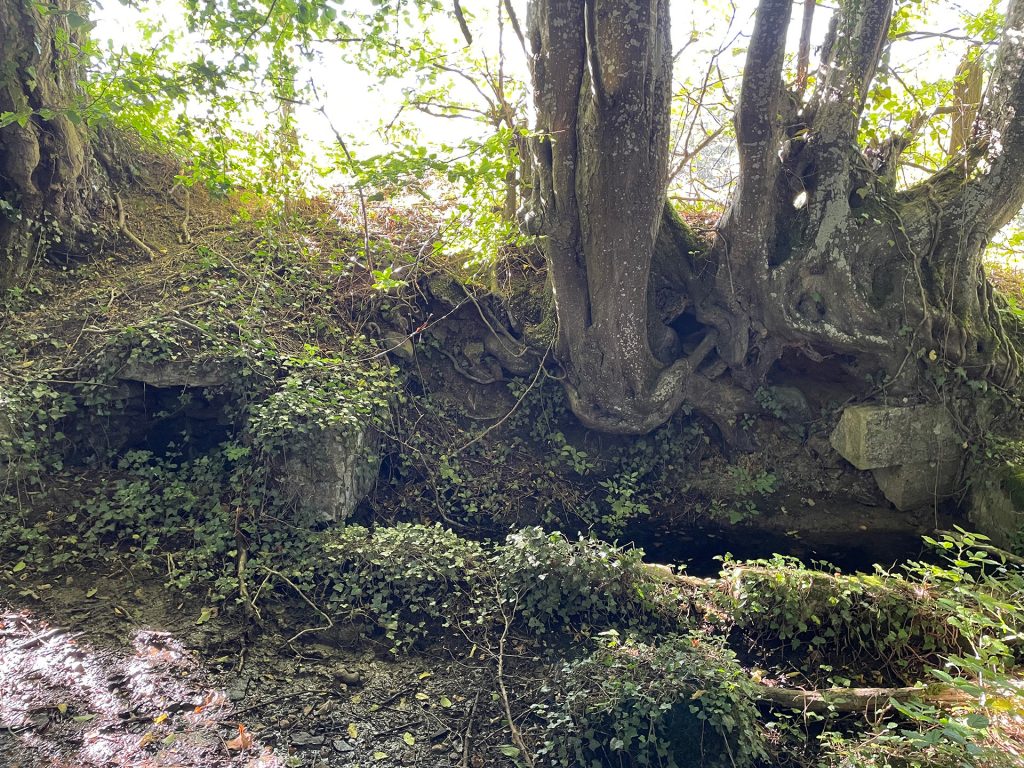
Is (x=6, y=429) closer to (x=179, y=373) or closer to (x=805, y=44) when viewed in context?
(x=179, y=373)

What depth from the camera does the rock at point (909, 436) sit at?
19.5ft

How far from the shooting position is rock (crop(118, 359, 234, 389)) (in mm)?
4992

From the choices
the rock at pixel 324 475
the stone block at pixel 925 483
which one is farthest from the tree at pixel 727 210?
the rock at pixel 324 475

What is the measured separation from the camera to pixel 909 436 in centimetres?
594

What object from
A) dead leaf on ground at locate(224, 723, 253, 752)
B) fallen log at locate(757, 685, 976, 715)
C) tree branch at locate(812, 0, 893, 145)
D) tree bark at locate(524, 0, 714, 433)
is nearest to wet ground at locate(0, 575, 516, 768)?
dead leaf on ground at locate(224, 723, 253, 752)

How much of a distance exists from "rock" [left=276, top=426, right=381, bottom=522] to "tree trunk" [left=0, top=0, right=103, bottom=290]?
335 centimetres

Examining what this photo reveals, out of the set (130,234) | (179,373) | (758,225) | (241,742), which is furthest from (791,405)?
(130,234)

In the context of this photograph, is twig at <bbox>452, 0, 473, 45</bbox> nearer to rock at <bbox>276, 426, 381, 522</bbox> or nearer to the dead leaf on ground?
rock at <bbox>276, 426, 381, 522</bbox>

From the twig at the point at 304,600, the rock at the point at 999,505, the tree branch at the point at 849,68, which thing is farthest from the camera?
the rock at the point at 999,505

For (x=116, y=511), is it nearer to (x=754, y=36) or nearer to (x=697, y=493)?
(x=697, y=493)

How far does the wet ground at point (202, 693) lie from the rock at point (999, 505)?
4585mm

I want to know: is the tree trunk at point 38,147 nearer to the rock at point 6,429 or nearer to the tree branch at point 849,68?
the rock at point 6,429

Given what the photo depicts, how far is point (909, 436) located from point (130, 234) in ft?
26.5

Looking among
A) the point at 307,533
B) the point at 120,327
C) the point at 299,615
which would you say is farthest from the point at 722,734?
the point at 120,327
